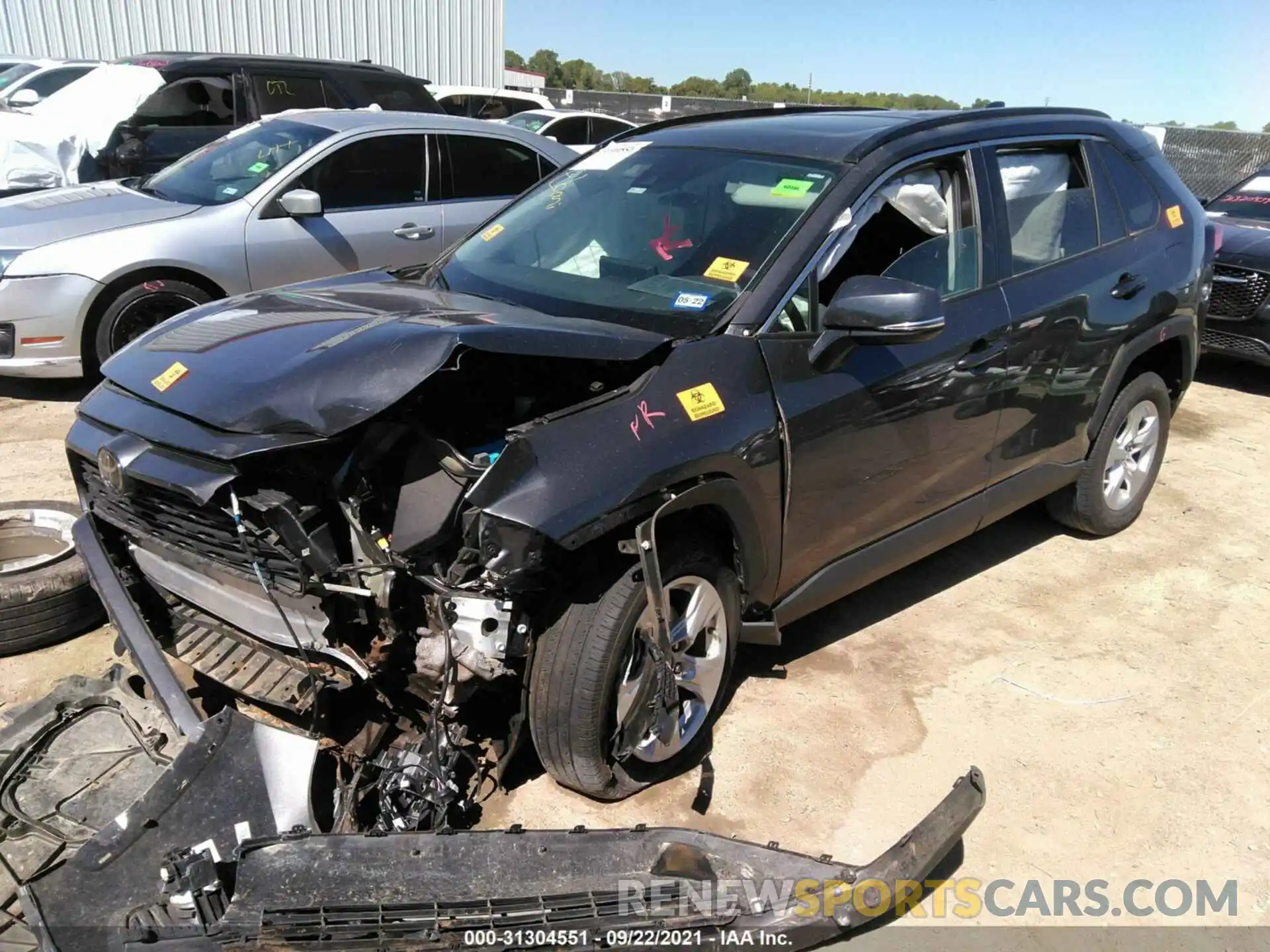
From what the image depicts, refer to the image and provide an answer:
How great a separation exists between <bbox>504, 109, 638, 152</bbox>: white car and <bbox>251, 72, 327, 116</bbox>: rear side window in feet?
15.6

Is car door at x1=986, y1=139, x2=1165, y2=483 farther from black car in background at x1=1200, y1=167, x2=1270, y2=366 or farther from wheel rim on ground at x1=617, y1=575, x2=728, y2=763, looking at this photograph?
black car in background at x1=1200, y1=167, x2=1270, y2=366

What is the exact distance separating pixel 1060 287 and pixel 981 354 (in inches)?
24.8

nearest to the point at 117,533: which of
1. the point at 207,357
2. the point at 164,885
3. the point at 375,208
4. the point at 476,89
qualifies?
the point at 207,357

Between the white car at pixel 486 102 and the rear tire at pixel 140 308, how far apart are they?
30.2ft

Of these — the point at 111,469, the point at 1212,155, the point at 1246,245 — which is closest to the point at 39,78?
the point at 111,469

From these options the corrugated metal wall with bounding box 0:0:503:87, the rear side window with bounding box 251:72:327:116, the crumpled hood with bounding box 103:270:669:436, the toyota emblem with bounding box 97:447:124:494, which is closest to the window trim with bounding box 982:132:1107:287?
the crumpled hood with bounding box 103:270:669:436

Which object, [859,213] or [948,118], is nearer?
[859,213]

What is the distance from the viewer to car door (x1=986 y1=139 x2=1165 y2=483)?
3.70m

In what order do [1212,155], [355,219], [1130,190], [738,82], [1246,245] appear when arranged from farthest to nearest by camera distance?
1. [738,82]
2. [1212,155]
3. [1246,245]
4. [355,219]
5. [1130,190]

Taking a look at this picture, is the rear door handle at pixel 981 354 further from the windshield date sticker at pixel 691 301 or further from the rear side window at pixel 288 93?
the rear side window at pixel 288 93

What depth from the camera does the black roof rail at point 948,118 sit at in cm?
333

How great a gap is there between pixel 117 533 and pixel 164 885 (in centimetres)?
135

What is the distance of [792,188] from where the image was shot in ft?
10.7

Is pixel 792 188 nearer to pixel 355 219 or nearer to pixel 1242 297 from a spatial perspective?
pixel 355 219
